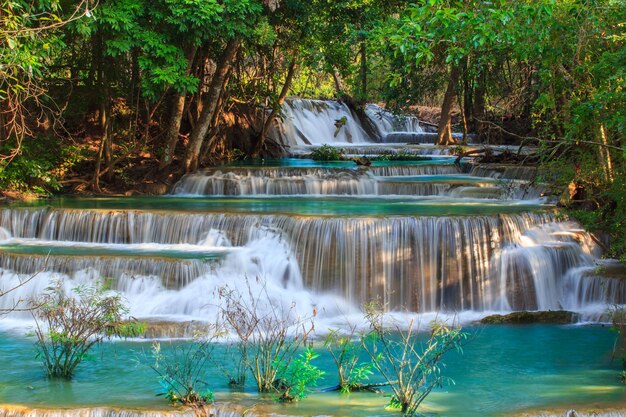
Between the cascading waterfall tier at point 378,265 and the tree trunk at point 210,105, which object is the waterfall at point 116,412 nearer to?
the cascading waterfall tier at point 378,265

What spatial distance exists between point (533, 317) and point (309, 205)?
522 cm

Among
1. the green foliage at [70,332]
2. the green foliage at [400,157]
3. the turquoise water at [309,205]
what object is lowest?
the green foliage at [70,332]

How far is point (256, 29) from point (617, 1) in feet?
26.7

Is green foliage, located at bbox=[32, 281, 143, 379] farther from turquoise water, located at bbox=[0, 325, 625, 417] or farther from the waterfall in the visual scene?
the waterfall

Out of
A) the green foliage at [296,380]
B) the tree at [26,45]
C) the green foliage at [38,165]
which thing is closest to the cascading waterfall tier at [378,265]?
the tree at [26,45]

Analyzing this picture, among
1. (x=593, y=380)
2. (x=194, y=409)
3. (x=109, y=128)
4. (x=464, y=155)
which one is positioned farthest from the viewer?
(x=464, y=155)

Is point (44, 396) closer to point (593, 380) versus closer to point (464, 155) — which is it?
point (593, 380)

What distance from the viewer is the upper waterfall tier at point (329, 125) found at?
1060 inches

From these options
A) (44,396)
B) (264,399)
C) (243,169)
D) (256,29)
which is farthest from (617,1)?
(243,169)

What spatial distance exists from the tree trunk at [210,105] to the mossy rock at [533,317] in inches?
351

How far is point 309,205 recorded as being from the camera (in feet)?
48.4

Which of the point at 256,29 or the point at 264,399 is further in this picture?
the point at 256,29

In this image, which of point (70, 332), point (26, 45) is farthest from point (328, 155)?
point (70, 332)

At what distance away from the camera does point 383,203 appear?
15.3 meters
